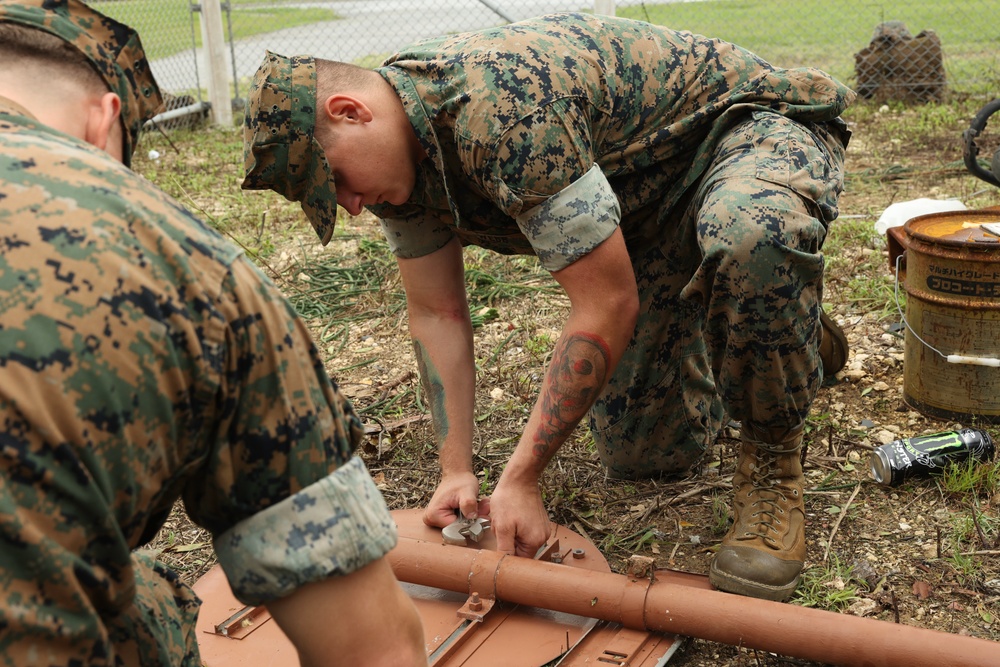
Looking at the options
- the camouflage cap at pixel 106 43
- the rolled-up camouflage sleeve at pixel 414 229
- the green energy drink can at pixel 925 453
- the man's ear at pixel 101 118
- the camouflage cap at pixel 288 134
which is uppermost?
the camouflage cap at pixel 106 43

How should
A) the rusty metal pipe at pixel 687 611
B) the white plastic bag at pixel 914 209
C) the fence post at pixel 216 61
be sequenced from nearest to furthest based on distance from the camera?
A: the rusty metal pipe at pixel 687 611
the white plastic bag at pixel 914 209
the fence post at pixel 216 61

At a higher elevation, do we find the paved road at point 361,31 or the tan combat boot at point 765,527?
the paved road at point 361,31

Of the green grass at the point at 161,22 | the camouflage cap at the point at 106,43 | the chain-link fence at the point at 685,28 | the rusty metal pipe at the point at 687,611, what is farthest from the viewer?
the green grass at the point at 161,22

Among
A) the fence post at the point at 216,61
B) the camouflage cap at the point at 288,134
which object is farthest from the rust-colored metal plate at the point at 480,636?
the fence post at the point at 216,61

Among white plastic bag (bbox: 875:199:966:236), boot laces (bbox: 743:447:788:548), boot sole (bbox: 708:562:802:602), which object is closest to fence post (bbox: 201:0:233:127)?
white plastic bag (bbox: 875:199:966:236)

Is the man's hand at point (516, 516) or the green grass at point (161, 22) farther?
the green grass at point (161, 22)

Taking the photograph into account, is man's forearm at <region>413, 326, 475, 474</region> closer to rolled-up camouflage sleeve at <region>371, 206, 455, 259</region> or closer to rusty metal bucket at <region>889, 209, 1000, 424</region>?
rolled-up camouflage sleeve at <region>371, 206, 455, 259</region>

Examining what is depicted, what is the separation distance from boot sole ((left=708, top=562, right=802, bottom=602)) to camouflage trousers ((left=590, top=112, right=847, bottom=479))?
1.39 ft

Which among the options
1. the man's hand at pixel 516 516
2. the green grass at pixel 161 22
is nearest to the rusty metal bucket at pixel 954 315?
the man's hand at pixel 516 516

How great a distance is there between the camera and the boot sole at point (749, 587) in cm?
264

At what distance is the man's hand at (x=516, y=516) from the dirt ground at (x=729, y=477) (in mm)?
368

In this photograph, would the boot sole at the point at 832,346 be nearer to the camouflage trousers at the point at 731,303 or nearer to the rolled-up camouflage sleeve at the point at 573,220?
the camouflage trousers at the point at 731,303

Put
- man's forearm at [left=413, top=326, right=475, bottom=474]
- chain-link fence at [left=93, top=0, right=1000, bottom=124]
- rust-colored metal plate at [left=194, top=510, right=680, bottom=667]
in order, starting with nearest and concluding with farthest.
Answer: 1. rust-colored metal plate at [left=194, top=510, right=680, bottom=667]
2. man's forearm at [left=413, top=326, right=475, bottom=474]
3. chain-link fence at [left=93, top=0, right=1000, bottom=124]

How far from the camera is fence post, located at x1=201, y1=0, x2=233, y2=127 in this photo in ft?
27.7
